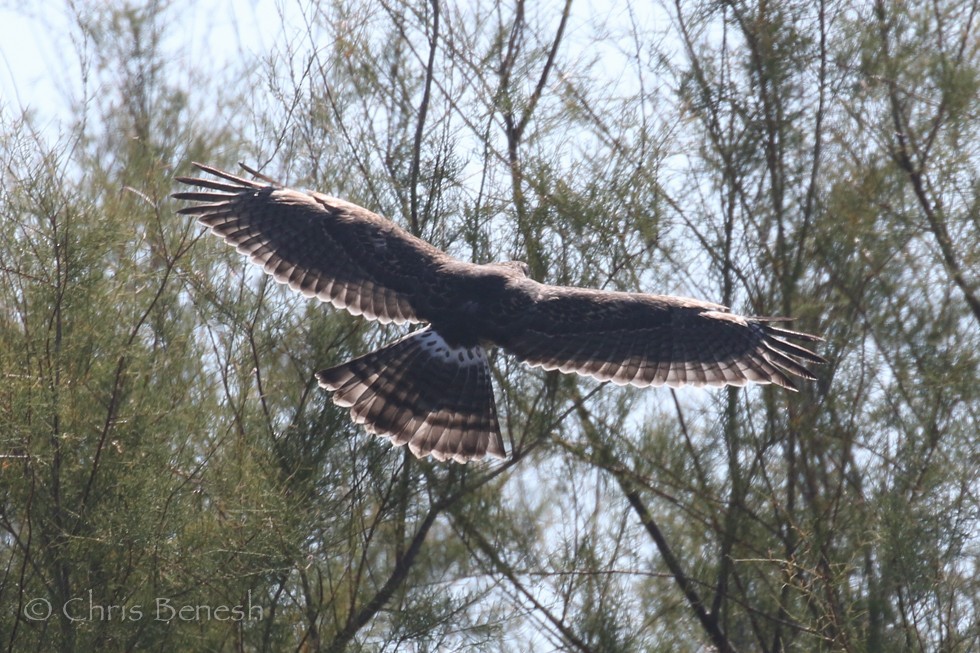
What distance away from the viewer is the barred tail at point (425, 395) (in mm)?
6344

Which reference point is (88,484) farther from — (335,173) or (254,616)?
(335,173)

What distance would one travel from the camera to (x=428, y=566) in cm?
719

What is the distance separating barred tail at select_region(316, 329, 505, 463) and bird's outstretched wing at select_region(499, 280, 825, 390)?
30 cm

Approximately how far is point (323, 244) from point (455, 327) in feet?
2.63

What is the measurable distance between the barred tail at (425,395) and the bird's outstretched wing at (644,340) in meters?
0.30

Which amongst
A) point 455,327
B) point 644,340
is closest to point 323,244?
point 455,327

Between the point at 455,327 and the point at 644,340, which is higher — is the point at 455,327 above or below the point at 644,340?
above

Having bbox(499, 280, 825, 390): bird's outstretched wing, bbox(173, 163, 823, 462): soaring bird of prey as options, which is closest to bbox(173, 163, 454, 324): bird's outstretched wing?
bbox(173, 163, 823, 462): soaring bird of prey

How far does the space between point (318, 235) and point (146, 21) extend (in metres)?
2.85

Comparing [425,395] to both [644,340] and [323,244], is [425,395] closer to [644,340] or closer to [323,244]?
[323,244]

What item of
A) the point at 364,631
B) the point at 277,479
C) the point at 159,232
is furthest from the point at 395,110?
the point at 364,631

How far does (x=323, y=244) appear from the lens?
674cm

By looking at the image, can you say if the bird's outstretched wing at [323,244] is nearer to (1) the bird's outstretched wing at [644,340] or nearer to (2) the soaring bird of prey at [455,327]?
(2) the soaring bird of prey at [455,327]

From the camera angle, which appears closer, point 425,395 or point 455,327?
point 455,327
